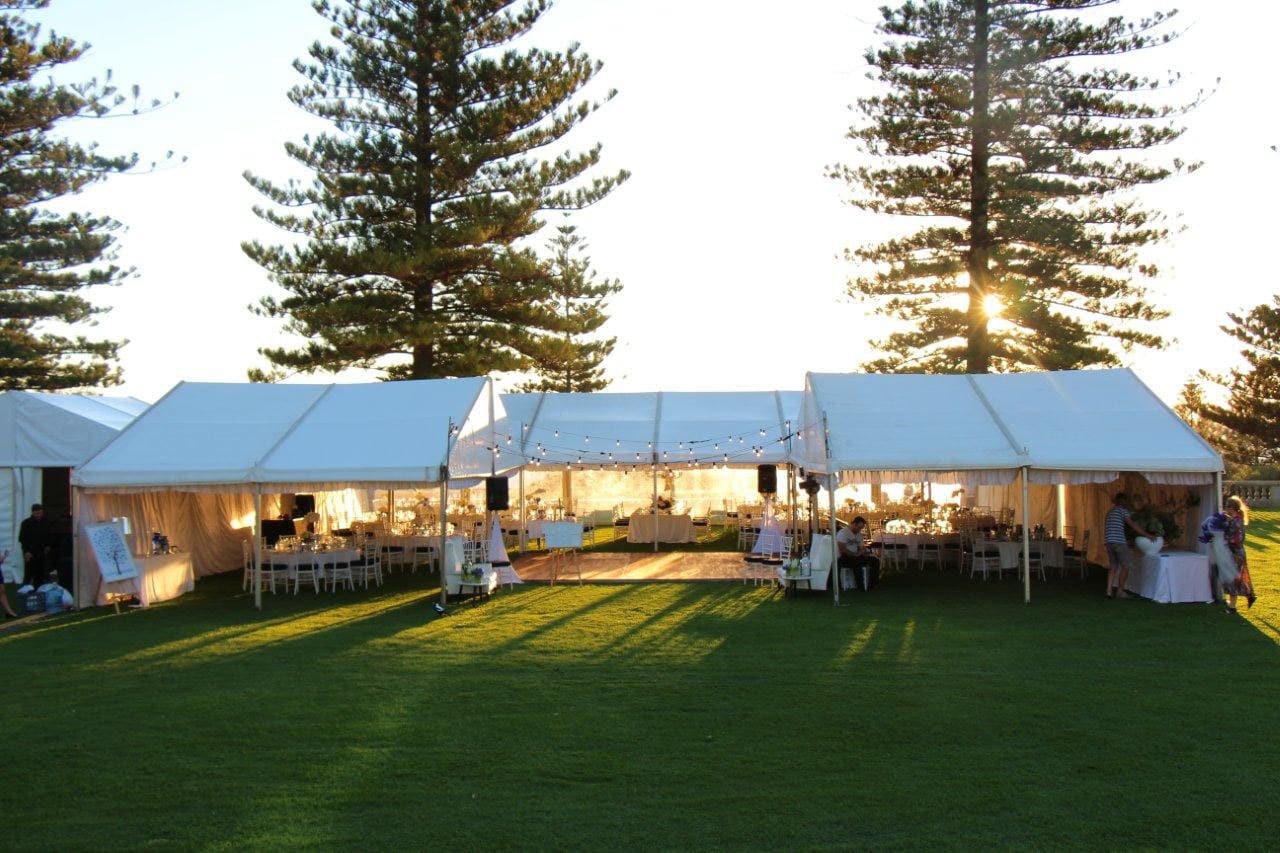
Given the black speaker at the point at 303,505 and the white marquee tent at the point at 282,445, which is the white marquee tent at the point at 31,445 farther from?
the black speaker at the point at 303,505

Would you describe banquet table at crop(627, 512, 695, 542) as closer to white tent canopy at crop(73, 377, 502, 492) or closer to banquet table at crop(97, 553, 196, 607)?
white tent canopy at crop(73, 377, 502, 492)

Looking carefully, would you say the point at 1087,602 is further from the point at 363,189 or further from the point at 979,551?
the point at 363,189

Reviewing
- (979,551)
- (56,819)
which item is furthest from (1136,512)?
(56,819)

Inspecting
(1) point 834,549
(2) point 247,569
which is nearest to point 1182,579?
(1) point 834,549

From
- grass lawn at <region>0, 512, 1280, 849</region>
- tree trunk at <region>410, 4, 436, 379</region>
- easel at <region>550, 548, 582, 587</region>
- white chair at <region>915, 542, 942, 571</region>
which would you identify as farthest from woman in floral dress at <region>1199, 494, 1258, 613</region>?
tree trunk at <region>410, 4, 436, 379</region>

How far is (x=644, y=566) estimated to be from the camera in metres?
16.2

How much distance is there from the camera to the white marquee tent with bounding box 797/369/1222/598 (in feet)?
40.6

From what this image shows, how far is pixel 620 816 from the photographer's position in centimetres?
549

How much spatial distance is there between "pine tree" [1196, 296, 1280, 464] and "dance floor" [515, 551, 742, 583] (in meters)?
14.9

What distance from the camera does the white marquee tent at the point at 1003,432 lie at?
40.6 feet

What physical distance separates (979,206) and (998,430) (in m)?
10.8

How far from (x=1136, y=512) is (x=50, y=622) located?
11800mm

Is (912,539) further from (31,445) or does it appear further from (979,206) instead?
(31,445)

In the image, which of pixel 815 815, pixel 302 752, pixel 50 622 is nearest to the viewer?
pixel 815 815
